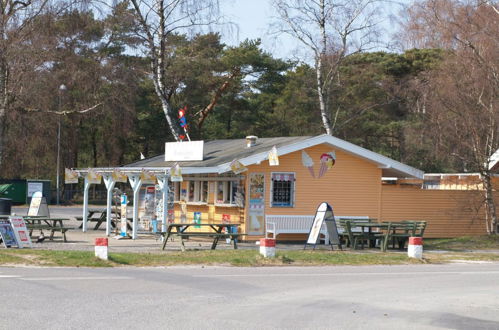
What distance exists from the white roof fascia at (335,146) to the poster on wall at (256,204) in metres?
0.99

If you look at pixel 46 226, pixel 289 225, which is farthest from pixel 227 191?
pixel 46 226

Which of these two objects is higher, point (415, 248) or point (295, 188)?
point (295, 188)

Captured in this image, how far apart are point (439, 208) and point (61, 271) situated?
18.3 meters

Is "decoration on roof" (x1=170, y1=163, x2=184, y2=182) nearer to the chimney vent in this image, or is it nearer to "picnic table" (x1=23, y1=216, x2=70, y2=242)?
"picnic table" (x1=23, y1=216, x2=70, y2=242)

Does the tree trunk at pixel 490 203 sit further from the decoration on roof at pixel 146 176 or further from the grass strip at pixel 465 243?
the decoration on roof at pixel 146 176

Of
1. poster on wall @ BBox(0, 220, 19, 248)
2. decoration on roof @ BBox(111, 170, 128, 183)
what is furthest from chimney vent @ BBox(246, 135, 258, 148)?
poster on wall @ BBox(0, 220, 19, 248)

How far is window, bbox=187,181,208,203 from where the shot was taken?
2925 cm

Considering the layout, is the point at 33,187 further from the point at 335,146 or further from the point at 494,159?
the point at 494,159

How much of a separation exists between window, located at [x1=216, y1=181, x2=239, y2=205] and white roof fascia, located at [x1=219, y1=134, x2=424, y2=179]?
5.10 ft

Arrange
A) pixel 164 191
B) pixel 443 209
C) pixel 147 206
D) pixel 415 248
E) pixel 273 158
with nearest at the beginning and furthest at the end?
pixel 415 248 → pixel 273 158 → pixel 164 191 → pixel 147 206 → pixel 443 209

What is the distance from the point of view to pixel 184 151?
93.4 ft

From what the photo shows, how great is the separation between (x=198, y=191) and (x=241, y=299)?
56.6 ft

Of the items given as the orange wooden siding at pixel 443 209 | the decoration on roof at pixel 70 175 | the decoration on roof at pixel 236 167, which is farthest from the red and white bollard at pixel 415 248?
the decoration on roof at pixel 70 175

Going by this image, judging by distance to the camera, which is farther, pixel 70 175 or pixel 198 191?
pixel 198 191
